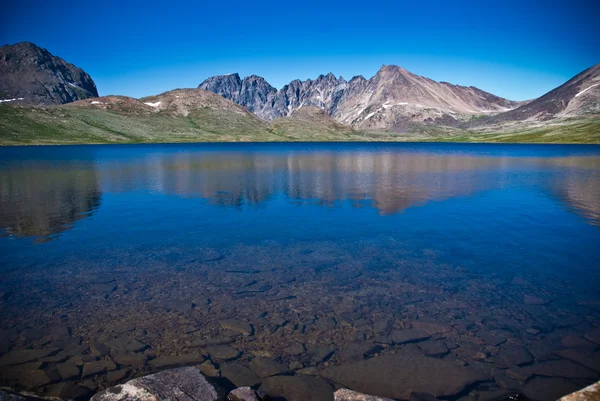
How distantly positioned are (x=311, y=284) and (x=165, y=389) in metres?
9.59

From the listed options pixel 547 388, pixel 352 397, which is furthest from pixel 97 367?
pixel 547 388

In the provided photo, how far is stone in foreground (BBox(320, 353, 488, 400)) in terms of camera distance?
10.2 metres

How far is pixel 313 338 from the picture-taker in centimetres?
1288

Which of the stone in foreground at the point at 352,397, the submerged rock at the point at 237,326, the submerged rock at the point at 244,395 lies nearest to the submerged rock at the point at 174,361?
the submerged rock at the point at 237,326

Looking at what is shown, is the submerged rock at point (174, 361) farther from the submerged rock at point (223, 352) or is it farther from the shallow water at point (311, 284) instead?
the submerged rock at point (223, 352)

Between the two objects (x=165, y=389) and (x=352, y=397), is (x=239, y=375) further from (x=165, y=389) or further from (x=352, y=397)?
(x=352, y=397)

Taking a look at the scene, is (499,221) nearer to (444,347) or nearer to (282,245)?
(282,245)

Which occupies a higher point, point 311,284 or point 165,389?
point 165,389

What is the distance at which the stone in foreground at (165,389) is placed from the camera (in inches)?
335

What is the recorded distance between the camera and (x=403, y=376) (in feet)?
35.2

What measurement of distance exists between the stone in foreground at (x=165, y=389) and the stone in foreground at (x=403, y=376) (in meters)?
3.67

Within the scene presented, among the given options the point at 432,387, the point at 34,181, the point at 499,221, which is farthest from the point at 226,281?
the point at 34,181

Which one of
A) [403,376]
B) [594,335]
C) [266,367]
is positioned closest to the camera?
[403,376]

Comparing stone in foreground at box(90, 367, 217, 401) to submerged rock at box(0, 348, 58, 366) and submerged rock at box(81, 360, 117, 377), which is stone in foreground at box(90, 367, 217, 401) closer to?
submerged rock at box(81, 360, 117, 377)
